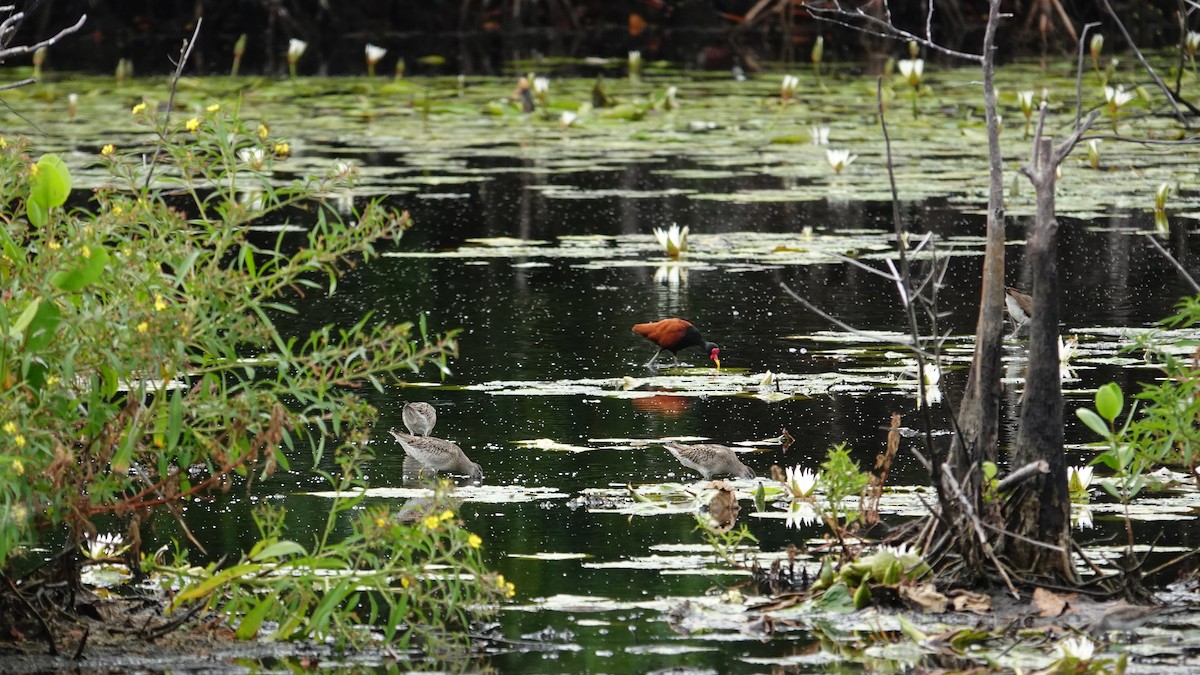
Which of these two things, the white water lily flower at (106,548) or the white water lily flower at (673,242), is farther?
the white water lily flower at (673,242)

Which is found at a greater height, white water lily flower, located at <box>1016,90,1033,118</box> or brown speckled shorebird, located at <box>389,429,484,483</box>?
brown speckled shorebird, located at <box>389,429,484,483</box>

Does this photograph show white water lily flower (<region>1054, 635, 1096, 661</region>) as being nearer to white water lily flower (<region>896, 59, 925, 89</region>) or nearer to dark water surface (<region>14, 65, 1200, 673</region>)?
dark water surface (<region>14, 65, 1200, 673</region>)

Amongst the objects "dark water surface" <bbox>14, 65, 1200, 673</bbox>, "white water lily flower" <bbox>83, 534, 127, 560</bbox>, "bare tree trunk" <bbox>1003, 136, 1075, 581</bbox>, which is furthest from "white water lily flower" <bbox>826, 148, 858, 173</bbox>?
"white water lily flower" <bbox>83, 534, 127, 560</bbox>

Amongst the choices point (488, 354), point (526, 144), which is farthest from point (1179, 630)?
point (526, 144)

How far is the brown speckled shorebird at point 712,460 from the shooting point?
5934 millimetres

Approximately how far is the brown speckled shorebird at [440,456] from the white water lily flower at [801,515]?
103 cm

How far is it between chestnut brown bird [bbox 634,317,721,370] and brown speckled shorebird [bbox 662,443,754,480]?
188 centimetres

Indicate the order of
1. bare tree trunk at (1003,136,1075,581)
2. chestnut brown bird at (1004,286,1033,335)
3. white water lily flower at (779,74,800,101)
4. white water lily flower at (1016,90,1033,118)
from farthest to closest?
white water lily flower at (779,74,800,101)
white water lily flower at (1016,90,1033,118)
chestnut brown bird at (1004,286,1033,335)
bare tree trunk at (1003,136,1075,581)

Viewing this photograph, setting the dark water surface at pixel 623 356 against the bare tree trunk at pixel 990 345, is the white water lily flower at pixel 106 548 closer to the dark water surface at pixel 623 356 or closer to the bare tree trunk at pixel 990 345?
the dark water surface at pixel 623 356

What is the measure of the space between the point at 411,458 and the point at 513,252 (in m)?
4.66

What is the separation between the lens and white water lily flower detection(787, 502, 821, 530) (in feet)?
18.1

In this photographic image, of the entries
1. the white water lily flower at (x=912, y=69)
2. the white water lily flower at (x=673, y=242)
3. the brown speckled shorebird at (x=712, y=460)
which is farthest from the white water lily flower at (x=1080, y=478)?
the white water lily flower at (x=912, y=69)

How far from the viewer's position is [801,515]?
554cm

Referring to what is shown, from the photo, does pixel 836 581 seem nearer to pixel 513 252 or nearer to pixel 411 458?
pixel 411 458
